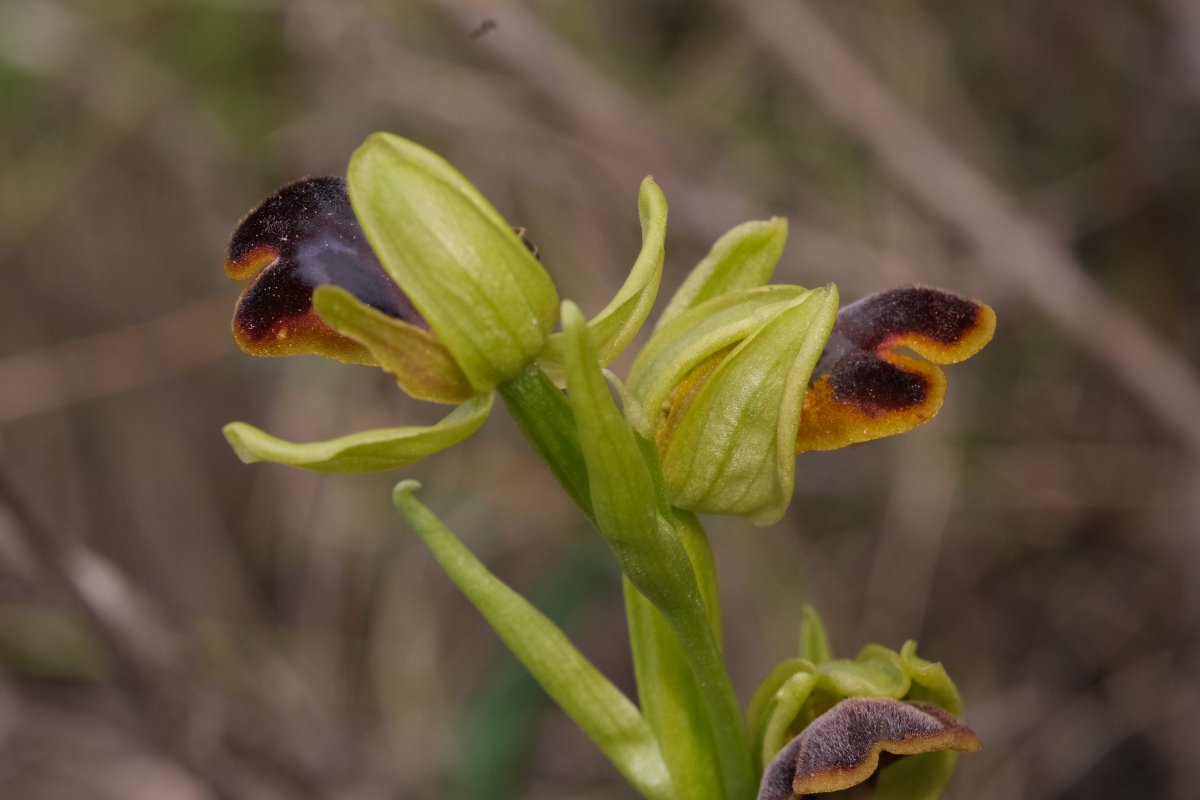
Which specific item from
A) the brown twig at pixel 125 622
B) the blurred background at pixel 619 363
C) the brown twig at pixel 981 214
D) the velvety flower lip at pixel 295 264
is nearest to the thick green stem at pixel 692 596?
the velvety flower lip at pixel 295 264

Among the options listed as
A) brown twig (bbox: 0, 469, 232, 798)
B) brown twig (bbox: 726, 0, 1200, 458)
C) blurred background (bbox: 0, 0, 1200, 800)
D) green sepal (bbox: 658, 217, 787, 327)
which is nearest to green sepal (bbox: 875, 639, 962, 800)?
green sepal (bbox: 658, 217, 787, 327)

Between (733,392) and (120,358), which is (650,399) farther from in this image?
(120,358)

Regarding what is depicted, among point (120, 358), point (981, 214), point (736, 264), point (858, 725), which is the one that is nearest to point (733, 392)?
point (736, 264)

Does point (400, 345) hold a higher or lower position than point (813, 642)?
higher

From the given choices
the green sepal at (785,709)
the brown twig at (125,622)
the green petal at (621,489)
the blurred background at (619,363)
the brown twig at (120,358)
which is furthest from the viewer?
the brown twig at (120,358)

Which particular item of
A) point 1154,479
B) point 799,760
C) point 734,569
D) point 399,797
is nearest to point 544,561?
point 734,569

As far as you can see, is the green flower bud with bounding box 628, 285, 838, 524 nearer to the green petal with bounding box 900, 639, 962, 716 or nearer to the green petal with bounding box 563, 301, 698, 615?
the green petal with bounding box 563, 301, 698, 615

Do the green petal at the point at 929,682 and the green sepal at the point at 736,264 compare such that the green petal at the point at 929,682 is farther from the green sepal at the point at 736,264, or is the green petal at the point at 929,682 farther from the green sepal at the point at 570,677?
the green sepal at the point at 736,264
